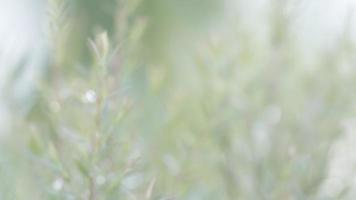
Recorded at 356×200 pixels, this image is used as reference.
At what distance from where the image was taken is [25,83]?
1270 mm

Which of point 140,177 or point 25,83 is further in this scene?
point 25,83

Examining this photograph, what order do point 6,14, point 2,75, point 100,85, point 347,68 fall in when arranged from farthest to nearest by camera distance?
point 6,14, point 347,68, point 2,75, point 100,85

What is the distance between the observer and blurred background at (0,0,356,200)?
0.88 m

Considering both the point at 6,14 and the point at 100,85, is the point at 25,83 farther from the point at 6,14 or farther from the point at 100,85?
the point at 6,14

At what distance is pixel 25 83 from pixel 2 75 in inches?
4.2

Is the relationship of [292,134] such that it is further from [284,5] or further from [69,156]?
[69,156]

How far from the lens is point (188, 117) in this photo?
132 cm

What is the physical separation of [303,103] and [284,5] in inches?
7.4

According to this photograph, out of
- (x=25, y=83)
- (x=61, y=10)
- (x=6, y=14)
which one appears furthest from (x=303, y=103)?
(x=6, y=14)

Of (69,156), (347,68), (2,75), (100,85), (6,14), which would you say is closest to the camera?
(100,85)

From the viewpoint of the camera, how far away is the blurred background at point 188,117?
2.90 ft

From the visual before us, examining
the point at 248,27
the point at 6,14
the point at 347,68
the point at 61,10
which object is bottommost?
the point at 61,10

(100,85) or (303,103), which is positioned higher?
(303,103)

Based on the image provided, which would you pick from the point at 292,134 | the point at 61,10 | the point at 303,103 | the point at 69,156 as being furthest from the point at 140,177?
the point at 303,103
